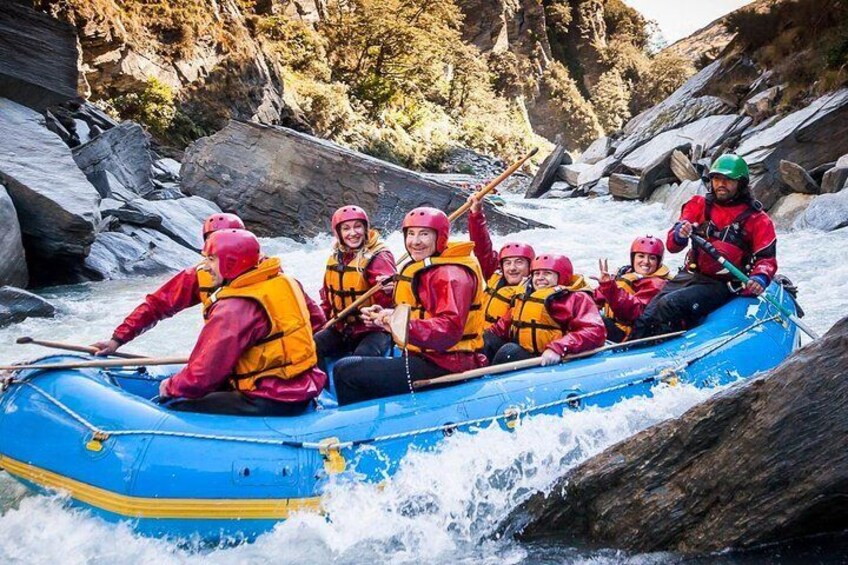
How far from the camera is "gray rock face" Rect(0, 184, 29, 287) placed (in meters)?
7.63

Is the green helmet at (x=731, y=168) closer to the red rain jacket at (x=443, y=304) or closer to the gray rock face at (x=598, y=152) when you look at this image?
the red rain jacket at (x=443, y=304)

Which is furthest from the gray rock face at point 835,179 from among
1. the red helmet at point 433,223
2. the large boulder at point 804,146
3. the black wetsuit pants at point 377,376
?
the black wetsuit pants at point 377,376

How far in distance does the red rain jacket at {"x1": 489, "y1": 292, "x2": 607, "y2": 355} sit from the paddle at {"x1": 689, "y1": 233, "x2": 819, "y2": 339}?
1227 mm

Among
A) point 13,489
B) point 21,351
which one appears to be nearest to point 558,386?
point 13,489

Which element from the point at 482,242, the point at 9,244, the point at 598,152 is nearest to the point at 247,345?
the point at 482,242

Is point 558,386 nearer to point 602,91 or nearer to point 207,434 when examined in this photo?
point 207,434

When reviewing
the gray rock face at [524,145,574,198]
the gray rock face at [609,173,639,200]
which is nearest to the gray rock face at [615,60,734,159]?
the gray rock face at [524,145,574,198]

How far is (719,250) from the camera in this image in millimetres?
5492

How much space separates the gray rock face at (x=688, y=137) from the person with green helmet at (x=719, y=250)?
38.9 feet

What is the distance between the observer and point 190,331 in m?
7.85

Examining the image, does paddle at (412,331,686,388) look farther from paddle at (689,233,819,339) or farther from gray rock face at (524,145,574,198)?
gray rock face at (524,145,574,198)

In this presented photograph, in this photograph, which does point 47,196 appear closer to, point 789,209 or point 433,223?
point 433,223

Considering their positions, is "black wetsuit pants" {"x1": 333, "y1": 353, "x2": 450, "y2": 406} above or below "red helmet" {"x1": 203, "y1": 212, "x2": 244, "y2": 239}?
below

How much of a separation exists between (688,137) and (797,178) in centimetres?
639
